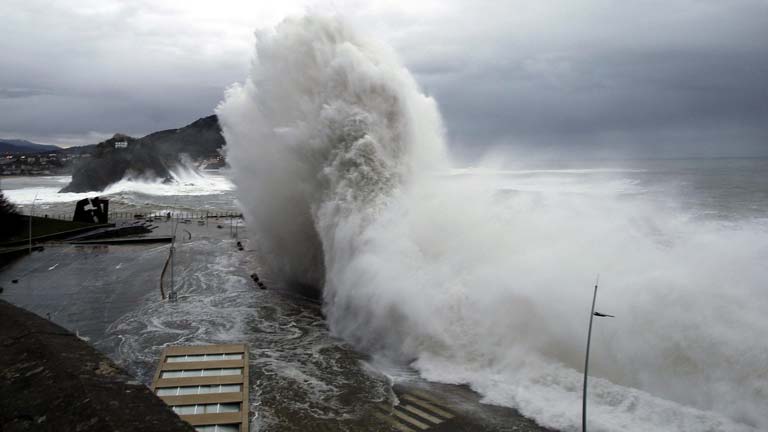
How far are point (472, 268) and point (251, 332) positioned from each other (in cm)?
771

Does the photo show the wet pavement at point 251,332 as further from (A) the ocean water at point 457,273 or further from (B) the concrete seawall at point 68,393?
(B) the concrete seawall at point 68,393

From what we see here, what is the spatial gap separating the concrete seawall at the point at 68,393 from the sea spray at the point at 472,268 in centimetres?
859

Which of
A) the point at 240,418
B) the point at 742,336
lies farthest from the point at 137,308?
the point at 742,336

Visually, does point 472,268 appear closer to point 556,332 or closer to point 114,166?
point 556,332

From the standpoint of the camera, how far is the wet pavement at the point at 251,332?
471 inches

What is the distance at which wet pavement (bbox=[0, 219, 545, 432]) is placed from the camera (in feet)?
39.2

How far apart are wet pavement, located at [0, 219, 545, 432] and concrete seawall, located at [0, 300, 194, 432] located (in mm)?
5320

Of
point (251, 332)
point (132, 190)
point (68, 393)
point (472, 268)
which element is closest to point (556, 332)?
point (472, 268)

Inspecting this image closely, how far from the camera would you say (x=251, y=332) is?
61.7ft

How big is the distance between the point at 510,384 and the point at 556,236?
7.52m

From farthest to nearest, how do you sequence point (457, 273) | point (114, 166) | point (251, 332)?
point (114, 166) < point (251, 332) < point (457, 273)

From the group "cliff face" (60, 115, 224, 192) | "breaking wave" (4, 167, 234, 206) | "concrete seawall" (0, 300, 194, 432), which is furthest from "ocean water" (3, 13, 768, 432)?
"cliff face" (60, 115, 224, 192)

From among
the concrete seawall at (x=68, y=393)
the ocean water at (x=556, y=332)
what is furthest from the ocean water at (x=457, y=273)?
the concrete seawall at (x=68, y=393)

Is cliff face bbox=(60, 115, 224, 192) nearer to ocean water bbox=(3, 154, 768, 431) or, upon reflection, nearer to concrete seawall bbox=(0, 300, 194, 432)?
ocean water bbox=(3, 154, 768, 431)
